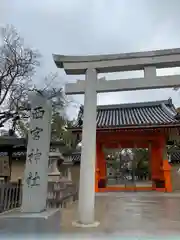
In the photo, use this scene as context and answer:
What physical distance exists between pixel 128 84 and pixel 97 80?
2.46ft

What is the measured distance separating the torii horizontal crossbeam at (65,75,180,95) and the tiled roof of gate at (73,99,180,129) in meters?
7.95

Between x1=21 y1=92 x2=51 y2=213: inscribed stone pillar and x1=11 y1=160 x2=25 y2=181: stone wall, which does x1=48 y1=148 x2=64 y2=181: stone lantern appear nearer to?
x1=21 y1=92 x2=51 y2=213: inscribed stone pillar

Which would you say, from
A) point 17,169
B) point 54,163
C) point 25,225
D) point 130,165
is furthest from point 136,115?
point 130,165

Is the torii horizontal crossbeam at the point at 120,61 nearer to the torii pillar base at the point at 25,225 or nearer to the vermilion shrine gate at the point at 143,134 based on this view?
the torii pillar base at the point at 25,225

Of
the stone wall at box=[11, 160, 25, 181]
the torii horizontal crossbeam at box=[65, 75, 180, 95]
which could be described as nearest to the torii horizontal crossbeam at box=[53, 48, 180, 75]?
the torii horizontal crossbeam at box=[65, 75, 180, 95]

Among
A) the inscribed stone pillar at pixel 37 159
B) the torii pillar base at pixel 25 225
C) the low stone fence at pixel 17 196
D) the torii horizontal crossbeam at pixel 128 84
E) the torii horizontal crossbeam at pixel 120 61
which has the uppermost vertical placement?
the torii horizontal crossbeam at pixel 120 61

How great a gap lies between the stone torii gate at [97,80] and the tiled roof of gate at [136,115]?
26.1 feet

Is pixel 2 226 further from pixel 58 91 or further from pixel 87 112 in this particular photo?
pixel 58 91

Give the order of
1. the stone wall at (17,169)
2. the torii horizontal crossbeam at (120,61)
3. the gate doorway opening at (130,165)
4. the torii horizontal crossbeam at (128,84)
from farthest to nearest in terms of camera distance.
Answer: the gate doorway opening at (130,165)
the stone wall at (17,169)
the torii horizontal crossbeam at (120,61)
the torii horizontal crossbeam at (128,84)

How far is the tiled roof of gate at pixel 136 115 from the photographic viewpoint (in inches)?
562

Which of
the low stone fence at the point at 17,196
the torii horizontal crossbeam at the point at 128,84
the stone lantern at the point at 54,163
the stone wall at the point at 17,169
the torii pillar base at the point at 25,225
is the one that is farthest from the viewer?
the stone wall at the point at 17,169

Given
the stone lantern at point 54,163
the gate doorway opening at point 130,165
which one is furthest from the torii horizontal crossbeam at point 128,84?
the gate doorway opening at point 130,165

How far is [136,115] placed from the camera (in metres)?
16.9

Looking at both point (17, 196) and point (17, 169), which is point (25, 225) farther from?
point (17, 169)
